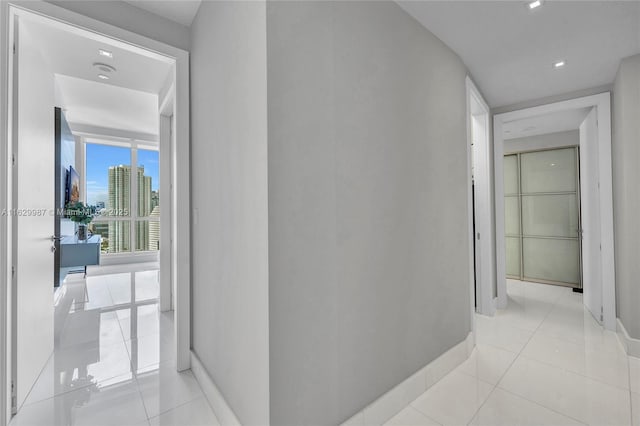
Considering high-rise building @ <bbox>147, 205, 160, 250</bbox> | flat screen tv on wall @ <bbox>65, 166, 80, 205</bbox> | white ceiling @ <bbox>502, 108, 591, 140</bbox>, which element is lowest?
high-rise building @ <bbox>147, 205, 160, 250</bbox>

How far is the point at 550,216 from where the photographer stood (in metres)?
5.01

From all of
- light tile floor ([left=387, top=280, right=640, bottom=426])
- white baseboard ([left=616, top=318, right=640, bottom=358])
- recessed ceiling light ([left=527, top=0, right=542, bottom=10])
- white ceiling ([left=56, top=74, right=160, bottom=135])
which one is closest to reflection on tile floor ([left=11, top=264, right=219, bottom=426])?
light tile floor ([left=387, top=280, right=640, bottom=426])

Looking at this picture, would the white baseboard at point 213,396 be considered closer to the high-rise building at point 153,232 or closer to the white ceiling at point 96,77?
the white ceiling at point 96,77

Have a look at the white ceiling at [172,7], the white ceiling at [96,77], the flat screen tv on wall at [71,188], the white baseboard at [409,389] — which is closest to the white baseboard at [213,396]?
the white baseboard at [409,389]

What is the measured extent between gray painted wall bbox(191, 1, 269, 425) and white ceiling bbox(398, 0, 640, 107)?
3.95 ft

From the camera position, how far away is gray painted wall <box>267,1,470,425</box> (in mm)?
1306

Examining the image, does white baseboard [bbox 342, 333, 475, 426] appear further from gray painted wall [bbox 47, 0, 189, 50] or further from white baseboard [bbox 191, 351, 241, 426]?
gray painted wall [bbox 47, 0, 189, 50]

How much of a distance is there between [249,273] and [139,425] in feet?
4.05

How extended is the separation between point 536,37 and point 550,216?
378 centimetres

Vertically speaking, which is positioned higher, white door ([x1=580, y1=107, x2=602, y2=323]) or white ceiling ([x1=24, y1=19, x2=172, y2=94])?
white ceiling ([x1=24, y1=19, x2=172, y2=94])

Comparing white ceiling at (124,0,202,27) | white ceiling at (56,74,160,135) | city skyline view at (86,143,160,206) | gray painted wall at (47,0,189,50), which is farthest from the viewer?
city skyline view at (86,143,160,206)

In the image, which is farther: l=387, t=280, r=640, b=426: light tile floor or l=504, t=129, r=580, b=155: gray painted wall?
l=504, t=129, r=580, b=155: gray painted wall

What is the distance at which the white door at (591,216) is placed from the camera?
3.32m

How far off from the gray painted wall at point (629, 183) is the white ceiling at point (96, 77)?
3.98 m
